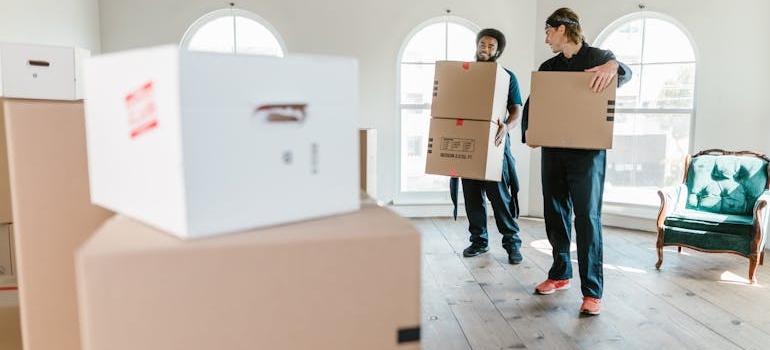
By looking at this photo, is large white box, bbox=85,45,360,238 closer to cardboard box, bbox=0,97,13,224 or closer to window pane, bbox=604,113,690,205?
cardboard box, bbox=0,97,13,224

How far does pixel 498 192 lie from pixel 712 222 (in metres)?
1.39

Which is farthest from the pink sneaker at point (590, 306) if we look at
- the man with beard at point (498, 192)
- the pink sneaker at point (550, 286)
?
the man with beard at point (498, 192)

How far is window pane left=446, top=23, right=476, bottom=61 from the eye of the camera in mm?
5430

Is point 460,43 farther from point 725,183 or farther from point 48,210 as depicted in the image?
point 48,210

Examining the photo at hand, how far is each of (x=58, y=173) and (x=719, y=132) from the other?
4.88m

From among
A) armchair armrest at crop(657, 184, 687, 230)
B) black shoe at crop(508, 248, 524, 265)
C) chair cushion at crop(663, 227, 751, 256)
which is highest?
armchair armrest at crop(657, 184, 687, 230)

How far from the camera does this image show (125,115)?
911mm

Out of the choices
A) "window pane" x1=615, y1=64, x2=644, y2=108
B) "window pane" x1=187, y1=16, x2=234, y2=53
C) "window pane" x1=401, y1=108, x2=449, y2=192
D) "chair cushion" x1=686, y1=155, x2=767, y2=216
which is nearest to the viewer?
"chair cushion" x1=686, y1=155, x2=767, y2=216

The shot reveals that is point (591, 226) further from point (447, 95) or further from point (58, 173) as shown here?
point (58, 173)

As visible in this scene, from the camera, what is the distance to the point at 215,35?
5.29 meters

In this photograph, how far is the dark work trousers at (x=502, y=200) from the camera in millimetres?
3719

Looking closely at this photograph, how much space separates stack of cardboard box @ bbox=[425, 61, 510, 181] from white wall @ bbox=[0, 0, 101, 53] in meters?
2.74

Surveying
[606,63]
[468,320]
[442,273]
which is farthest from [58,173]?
[442,273]

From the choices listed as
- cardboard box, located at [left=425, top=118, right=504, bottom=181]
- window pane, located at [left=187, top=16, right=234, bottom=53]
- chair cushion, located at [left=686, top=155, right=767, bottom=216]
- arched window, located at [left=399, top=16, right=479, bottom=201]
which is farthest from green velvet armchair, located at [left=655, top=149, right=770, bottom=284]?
window pane, located at [left=187, top=16, right=234, bottom=53]
